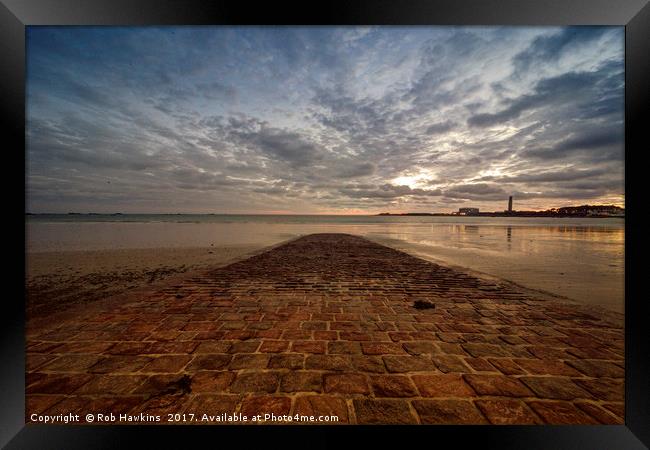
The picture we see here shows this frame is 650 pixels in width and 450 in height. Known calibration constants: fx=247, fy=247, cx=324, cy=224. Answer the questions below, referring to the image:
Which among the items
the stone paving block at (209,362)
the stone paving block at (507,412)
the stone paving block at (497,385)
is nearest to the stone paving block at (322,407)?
the stone paving block at (209,362)

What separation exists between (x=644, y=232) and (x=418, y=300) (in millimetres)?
3275

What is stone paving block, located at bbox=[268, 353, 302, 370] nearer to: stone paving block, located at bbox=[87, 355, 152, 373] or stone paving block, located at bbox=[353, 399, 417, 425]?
stone paving block, located at bbox=[353, 399, 417, 425]

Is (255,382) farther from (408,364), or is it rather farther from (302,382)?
(408,364)

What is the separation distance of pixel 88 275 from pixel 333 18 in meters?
9.06

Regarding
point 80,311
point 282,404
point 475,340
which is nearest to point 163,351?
point 282,404

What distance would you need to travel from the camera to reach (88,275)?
707 cm

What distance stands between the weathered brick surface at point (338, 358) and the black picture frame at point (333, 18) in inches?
11.7

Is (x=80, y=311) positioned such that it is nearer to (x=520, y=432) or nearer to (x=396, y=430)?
(x=396, y=430)

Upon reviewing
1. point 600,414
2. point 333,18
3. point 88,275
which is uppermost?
point 333,18

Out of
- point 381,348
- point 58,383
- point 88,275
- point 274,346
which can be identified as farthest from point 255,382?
point 88,275

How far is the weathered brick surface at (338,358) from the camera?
7.23ft

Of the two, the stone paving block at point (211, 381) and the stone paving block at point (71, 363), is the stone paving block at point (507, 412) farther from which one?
the stone paving block at point (71, 363)

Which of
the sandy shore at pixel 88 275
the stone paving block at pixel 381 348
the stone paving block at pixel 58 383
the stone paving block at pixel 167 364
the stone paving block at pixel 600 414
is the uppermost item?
the sandy shore at pixel 88 275

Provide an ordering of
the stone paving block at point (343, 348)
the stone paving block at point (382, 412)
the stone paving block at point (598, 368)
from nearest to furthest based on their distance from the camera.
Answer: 1. the stone paving block at point (382, 412)
2. the stone paving block at point (598, 368)
3. the stone paving block at point (343, 348)
